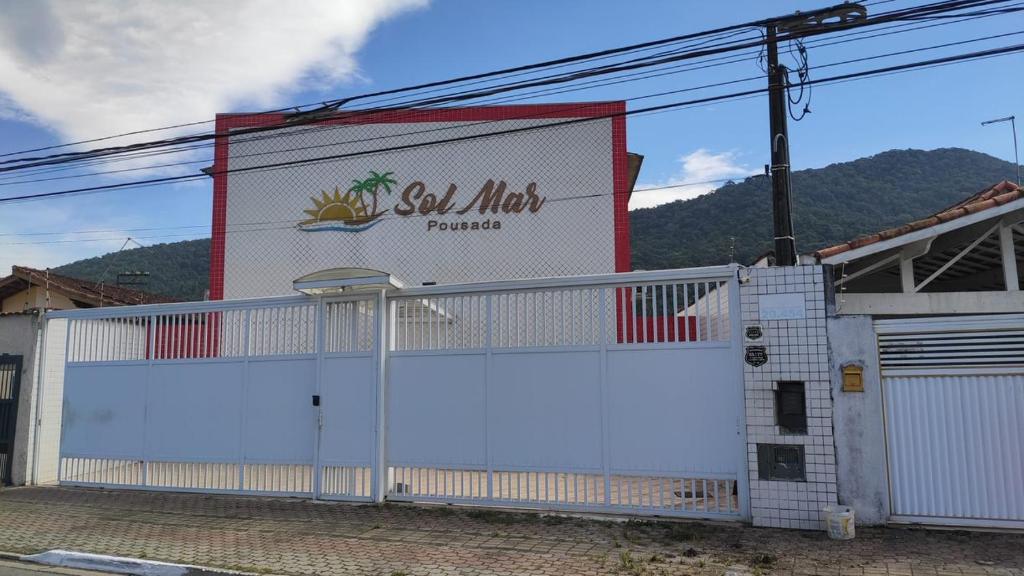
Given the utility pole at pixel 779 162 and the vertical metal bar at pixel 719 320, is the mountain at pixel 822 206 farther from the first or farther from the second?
the vertical metal bar at pixel 719 320

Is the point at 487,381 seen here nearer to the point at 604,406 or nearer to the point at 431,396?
the point at 431,396

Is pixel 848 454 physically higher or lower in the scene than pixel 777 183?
lower

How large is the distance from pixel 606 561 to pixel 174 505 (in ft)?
20.9

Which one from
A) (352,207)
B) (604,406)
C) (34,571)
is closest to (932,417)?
(604,406)

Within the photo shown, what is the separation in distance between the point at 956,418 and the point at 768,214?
116ft

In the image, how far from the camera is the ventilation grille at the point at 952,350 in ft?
22.9

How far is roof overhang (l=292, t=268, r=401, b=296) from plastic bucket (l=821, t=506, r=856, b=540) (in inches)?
224

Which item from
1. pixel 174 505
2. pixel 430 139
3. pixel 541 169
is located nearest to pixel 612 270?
pixel 541 169

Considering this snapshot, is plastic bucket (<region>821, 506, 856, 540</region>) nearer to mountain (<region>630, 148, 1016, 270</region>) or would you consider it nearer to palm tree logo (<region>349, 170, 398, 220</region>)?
palm tree logo (<region>349, 170, 398, 220</region>)

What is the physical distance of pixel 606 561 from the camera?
6.25m

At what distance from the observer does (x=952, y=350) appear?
23.5 feet

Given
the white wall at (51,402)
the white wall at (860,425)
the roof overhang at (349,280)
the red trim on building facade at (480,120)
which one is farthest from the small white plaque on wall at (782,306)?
the white wall at (51,402)

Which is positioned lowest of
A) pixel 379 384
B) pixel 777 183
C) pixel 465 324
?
pixel 379 384

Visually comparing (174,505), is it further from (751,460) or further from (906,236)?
(906,236)
